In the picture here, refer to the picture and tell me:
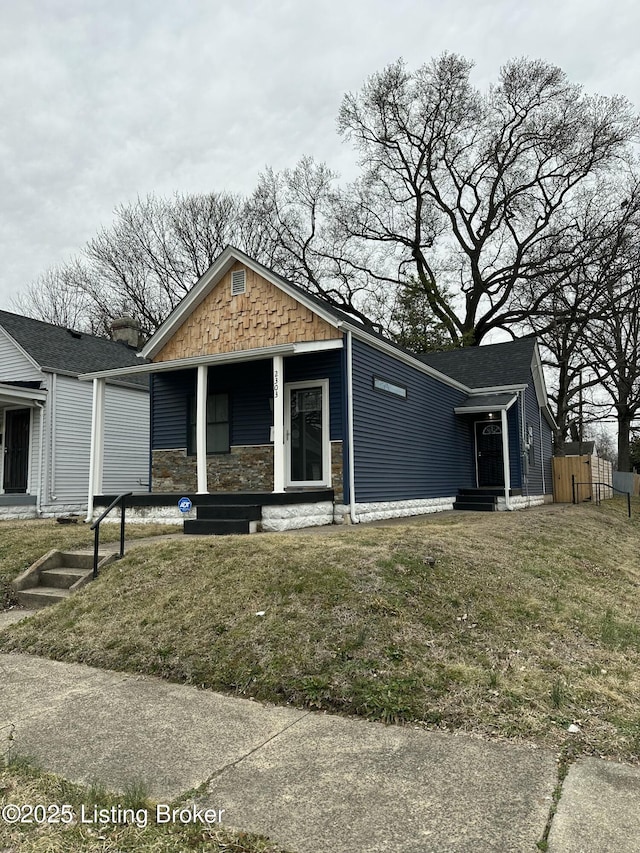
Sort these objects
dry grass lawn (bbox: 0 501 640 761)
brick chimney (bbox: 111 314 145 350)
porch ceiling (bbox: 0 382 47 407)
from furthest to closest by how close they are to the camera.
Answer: brick chimney (bbox: 111 314 145 350)
porch ceiling (bbox: 0 382 47 407)
dry grass lawn (bbox: 0 501 640 761)

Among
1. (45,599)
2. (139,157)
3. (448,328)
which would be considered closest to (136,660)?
(45,599)

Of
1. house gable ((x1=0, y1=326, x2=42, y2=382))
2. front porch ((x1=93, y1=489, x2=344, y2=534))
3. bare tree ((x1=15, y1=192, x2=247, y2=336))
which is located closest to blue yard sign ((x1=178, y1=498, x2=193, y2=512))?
front porch ((x1=93, y1=489, x2=344, y2=534))

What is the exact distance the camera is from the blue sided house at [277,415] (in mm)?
10562

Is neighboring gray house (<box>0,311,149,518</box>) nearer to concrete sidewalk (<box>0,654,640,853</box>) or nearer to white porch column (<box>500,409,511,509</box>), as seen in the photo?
white porch column (<box>500,409,511,509</box>)

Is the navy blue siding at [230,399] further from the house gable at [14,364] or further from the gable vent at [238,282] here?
the house gable at [14,364]

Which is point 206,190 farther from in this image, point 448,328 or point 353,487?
point 353,487

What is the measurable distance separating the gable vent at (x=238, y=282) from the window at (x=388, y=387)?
319 cm

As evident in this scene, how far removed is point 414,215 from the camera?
32.2m

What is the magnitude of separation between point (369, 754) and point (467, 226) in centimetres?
3157

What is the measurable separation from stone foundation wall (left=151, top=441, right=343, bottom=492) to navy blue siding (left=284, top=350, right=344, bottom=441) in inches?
16.3

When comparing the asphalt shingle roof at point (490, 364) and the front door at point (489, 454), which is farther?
the asphalt shingle roof at point (490, 364)

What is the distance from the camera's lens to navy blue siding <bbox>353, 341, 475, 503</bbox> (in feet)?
36.9

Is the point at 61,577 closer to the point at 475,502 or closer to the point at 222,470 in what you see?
the point at 222,470

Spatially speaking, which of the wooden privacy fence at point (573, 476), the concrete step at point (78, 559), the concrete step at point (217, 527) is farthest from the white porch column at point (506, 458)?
the concrete step at point (78, 559)
